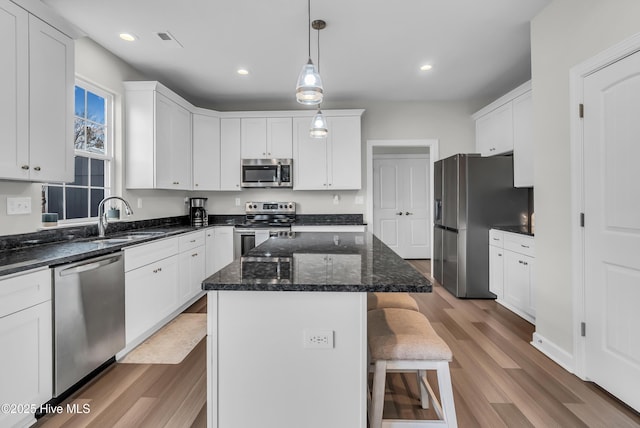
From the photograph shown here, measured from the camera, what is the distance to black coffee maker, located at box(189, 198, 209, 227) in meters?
4.29

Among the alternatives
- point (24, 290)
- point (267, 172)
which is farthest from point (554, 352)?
point (267, 172)

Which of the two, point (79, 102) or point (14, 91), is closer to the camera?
point (14, 91)

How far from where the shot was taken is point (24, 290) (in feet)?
5.15

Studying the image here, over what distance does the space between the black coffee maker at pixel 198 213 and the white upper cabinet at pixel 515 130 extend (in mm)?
3960

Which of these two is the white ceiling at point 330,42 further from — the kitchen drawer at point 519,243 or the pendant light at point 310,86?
the kitchen drawer at point 519,243

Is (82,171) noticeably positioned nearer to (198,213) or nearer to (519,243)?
(198,213)

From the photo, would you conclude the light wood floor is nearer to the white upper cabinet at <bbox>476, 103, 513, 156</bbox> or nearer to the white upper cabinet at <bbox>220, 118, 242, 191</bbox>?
the white upper cabinet at <bbox>476, 103, 513, 156</bbox>

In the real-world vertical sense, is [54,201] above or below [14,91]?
below

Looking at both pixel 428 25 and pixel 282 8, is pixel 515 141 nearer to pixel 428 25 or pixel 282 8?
pixel 428 25

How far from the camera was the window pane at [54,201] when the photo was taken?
2.46 m

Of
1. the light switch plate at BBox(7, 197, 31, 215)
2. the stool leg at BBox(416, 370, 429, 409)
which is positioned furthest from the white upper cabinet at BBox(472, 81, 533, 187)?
the light switch plate at BBox(7, 197, 31, 215)

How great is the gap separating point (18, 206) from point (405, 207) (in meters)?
5.68

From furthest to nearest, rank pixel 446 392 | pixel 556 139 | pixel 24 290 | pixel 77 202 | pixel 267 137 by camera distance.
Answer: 1. pixel 267 137
2. pixel 77 202
3. pixel 556 139
4. pixel 24 290
5. pixel 446 392

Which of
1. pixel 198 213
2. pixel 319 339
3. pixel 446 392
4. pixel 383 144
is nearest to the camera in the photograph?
pixel 319 339
